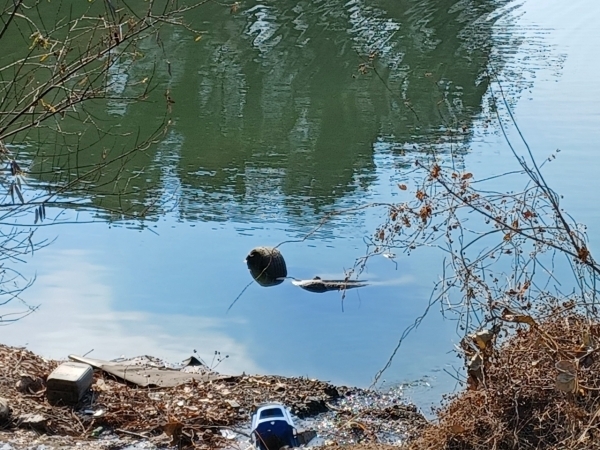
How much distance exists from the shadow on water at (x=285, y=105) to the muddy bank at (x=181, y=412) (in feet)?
5.10

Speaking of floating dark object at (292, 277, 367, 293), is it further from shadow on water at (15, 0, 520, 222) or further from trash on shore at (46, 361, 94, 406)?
trash on shore at (46, 361, 94, 406)

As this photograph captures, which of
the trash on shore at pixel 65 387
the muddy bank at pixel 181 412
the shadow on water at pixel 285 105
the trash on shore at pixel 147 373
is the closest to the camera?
the muddy bank at pixel 181 412

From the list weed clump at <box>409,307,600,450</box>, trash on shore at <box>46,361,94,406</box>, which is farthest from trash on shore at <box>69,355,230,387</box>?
weed clump at <box>409,307,600,450</box>

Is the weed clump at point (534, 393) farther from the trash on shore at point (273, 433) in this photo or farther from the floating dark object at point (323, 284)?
the floating dark object at point (323, 284)

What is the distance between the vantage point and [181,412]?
18.1 feet

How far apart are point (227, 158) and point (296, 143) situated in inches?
42.8

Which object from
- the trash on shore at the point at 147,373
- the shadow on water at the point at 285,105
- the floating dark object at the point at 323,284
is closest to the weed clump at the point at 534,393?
the trash on shore at the point at 147,373

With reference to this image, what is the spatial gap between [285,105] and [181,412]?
28.2 feet

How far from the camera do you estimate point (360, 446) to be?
512 cm

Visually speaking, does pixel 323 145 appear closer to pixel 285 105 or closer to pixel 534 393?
pixel 285 105

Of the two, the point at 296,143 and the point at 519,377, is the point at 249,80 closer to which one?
the point at 296,143

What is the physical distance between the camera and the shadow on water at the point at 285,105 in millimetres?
10234

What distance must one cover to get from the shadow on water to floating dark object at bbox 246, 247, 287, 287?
1.14 m

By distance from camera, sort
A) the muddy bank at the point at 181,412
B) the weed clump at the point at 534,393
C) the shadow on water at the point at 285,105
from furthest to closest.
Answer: the shadow on water at the point at 285,105 → the muddy bank at the point at 181,412 → the weed clump at the point at 534,393
